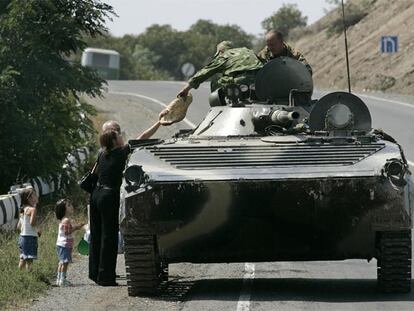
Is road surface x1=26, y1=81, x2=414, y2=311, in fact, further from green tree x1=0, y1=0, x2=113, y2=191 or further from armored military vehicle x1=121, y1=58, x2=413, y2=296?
green tree x1=0, y1=0, x2=113, y2=191

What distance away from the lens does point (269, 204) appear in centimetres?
1203

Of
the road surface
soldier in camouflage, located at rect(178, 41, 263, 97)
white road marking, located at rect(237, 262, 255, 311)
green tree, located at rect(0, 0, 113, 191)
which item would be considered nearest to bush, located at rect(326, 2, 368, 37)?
green tree, located at rect(0, 0, 113, 191)

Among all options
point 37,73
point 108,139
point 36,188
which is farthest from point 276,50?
point 37,73

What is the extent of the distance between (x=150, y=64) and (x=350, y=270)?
10628cm

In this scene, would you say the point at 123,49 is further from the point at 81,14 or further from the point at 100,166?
the point at 100,166

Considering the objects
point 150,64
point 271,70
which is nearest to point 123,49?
point 150,64

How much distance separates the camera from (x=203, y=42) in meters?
121

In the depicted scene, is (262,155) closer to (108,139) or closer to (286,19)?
(108,139)

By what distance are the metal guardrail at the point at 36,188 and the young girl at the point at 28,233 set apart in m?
3.04

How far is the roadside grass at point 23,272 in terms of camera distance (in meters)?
12.7

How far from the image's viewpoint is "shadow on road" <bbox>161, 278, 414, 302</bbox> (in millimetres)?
12148

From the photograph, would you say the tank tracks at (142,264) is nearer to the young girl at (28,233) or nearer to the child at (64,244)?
the child at (64,244)

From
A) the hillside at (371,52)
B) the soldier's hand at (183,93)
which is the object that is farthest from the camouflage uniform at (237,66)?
the hillside at (371,52)

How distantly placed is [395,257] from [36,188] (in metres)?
10.7
